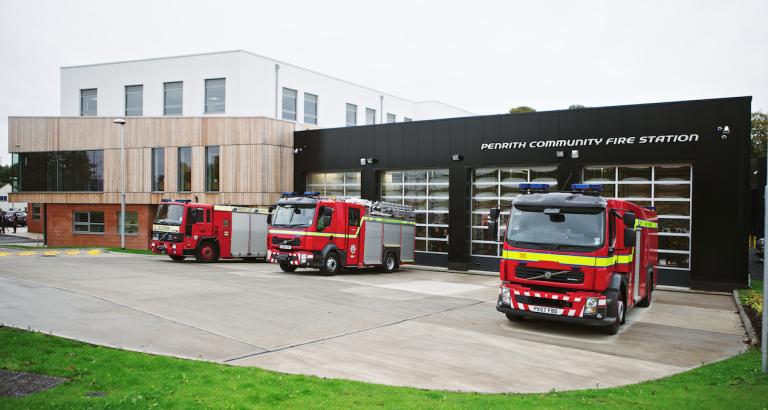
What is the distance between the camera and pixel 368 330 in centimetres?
1088

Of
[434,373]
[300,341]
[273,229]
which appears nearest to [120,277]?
[273,229]

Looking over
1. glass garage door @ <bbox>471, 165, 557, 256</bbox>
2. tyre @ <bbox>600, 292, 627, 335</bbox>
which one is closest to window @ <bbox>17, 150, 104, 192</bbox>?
glass garage door @ <bbox>471, 165, 557, 256</bbox>

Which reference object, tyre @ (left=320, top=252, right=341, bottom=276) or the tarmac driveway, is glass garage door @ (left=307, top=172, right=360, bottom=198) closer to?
tyre @ (left=320, top=252, right=341, bottom=276)

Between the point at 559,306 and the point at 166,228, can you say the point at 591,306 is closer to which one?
the point at 559,306

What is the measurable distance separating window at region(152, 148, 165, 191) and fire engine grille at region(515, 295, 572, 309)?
25.6 m

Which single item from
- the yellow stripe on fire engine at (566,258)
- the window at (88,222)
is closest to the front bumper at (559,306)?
the yellow stripe on fire engine at (566,258)

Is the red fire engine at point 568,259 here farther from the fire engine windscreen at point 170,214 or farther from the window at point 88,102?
the window at point 88,102

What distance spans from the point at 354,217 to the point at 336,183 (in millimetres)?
7481

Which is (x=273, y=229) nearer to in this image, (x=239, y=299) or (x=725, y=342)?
(x=239, y=299)

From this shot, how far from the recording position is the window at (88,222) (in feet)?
111

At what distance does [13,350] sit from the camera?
24.6 ft

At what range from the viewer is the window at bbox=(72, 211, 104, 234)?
3387 cm

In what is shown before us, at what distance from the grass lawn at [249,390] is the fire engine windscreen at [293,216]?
39.8 ft

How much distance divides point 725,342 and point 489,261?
41.1 ft
